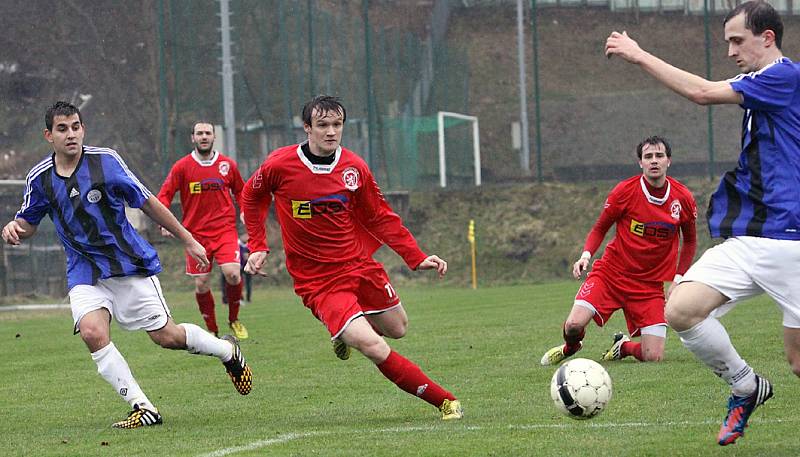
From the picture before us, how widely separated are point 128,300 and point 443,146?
20.5 m

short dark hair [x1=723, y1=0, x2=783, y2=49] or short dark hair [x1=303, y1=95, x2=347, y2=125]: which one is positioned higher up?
short dark hair [x1=723, y1=0, x2=783, y2=49]

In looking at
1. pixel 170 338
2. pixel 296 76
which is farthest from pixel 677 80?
pixel 296 76

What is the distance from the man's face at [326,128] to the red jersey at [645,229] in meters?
3.02

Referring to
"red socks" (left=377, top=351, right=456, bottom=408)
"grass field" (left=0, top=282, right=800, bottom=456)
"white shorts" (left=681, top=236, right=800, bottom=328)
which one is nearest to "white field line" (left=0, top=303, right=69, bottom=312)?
"grass field" (left=0, top=282, right=800, bottom=456)

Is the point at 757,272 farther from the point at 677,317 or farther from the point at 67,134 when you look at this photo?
the point at 67,134

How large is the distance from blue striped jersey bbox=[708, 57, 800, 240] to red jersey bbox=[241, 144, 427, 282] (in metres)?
2.29

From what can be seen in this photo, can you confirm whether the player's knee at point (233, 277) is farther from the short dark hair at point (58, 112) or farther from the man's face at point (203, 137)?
Result: the short dark hair at point (58, 112)

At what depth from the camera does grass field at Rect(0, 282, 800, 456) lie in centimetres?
603

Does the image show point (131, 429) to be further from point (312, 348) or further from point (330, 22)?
point (330, 22)

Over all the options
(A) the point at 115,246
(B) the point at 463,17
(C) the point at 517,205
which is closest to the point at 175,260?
(C) the point at 517,205

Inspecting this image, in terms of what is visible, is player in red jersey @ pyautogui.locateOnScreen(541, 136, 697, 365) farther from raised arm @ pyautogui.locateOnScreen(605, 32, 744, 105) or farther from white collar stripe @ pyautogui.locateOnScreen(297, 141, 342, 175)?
raised arm @ pyautogui.locateOnScreen(605, 32, 744, 105)

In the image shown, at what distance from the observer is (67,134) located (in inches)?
285

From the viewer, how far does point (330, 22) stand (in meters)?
26.6

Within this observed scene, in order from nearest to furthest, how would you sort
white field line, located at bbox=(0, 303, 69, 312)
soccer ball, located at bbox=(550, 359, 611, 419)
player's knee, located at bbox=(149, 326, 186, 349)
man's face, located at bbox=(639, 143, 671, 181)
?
soccer ball, located at bbox=(550, 359, 611, 419) < player's knee, located at bbox=(149, 326, 186, 349) < man's face, located at bbox=(639, 143, 671, 181) < white field line, located at bbox=(0, 303, 69, 312)
